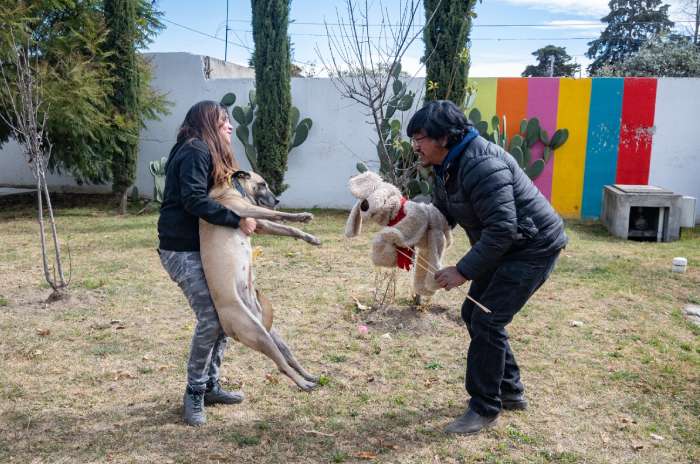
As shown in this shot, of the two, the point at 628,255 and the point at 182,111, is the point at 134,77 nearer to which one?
the point at 182,111

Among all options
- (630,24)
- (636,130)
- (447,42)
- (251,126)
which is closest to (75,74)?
(251,126)

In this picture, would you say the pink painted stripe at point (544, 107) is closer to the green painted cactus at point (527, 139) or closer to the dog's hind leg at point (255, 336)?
the green painted cactus at point (527, 139)

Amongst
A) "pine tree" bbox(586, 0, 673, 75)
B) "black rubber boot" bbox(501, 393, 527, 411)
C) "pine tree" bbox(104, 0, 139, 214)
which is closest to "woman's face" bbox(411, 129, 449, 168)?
"black rubber boot" bbox(501, 393, 527, 411)

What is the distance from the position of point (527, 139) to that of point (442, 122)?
834cm

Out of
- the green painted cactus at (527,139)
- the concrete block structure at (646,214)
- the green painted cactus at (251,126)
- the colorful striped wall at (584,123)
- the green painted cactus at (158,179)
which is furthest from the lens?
the green painted cactus at (251,126)

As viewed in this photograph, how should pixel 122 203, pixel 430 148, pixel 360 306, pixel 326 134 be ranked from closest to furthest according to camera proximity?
pixel 430 148, pixel 360 306, pixel 122 203, pixel 326 134

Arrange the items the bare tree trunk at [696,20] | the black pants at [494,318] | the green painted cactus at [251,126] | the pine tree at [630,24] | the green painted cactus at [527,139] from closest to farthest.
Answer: the black pants at [494,318] < the green painted cactus at [527,139] < the green painted cactus at [251,126] < the bare tree trunk at [696,20] < the pine tree at [630,24]

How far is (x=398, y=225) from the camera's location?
3.67 metres

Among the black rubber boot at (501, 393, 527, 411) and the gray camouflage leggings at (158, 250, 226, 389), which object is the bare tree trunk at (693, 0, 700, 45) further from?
the gray camouflage leggings at (158, 250, 226, 389)

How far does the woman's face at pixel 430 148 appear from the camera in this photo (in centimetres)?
304

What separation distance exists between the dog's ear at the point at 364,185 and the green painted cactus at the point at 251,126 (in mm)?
7813

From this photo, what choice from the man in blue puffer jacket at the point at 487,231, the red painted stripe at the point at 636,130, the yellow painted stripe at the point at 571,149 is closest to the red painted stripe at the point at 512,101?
the yellow painted stripe at the point at 571,149

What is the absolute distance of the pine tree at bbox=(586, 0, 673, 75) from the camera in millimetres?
36188

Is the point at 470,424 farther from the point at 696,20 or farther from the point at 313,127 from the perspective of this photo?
the point at 696,20
